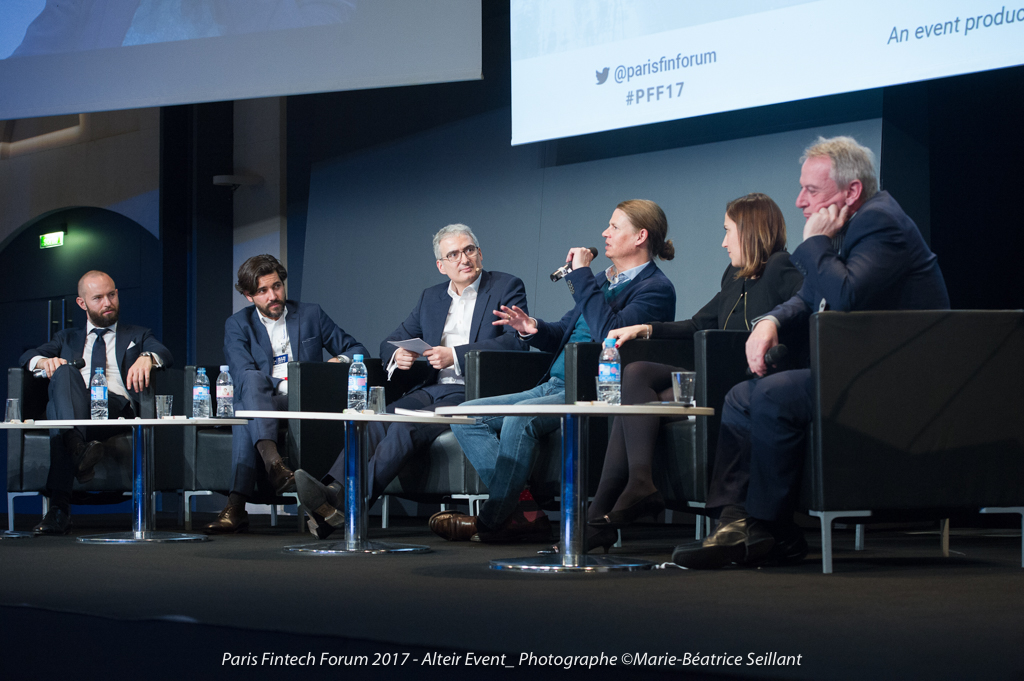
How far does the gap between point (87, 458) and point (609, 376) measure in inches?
106

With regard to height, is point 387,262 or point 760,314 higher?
point 387,262

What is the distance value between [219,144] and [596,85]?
3051 millimetres

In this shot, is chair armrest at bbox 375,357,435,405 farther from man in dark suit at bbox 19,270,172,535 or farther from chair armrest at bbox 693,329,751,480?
chair armrest at bbox 693,329,751,480

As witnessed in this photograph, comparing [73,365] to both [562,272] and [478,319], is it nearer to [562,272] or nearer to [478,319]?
[478,319]

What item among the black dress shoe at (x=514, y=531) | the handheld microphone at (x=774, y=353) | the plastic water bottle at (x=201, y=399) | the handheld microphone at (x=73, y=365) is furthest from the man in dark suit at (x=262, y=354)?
the handheld microphone at (x=774, y=353)

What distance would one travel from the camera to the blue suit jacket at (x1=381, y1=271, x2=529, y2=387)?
4164 millimetres

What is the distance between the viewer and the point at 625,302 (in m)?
3.66

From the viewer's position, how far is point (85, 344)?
510 cm

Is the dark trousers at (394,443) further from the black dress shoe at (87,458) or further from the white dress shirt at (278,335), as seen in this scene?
the black dress shoe at (87,458)

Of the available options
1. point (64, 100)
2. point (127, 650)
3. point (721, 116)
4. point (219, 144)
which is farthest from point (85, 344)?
point (127, 650)

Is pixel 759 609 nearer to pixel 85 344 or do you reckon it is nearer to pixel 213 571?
pixel 213 571

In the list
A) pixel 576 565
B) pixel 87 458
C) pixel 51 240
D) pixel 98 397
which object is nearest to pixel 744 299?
pixel 576 565

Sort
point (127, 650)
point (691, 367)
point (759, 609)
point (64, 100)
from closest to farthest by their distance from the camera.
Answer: point (127, 650) → point (759, 609) → point (691, 367) → point (64, 100)

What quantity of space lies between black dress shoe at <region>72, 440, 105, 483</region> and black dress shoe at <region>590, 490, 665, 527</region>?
8.20 feet
